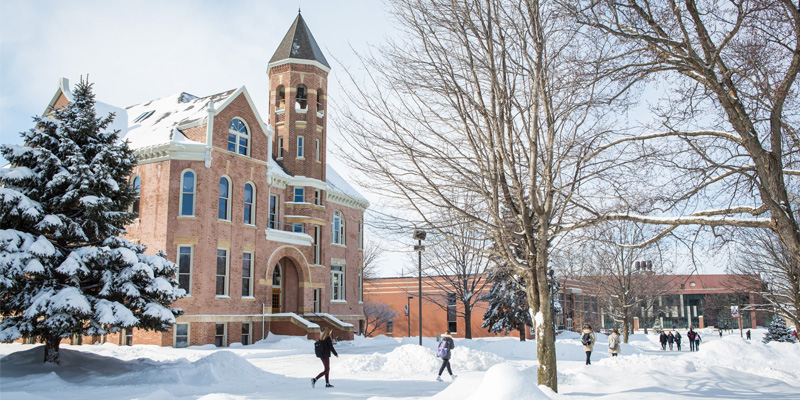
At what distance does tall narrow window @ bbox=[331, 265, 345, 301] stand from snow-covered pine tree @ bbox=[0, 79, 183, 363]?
69.2 feet

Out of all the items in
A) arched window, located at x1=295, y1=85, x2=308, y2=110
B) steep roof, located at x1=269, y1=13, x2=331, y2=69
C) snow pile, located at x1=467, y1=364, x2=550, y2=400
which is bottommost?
snow pile, located at x1=467, y1=364, x2=550, y2=400

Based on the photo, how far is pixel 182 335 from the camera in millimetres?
26078

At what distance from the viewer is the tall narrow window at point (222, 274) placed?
28.3 meters

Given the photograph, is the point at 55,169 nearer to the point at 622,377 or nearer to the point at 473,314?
the point at 622,377

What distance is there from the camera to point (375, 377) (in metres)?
16.7

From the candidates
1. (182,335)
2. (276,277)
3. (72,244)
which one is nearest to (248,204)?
(276,277)

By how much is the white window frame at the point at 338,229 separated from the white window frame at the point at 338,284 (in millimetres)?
1746

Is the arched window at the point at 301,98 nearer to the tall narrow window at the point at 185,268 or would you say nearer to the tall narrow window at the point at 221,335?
the tall narrow window at the point at 185,268

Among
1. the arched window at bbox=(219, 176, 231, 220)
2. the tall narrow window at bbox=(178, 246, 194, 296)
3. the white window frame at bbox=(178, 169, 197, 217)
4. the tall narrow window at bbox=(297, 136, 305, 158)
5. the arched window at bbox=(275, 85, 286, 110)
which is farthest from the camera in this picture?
the arched window at bbox=(275, 85, 286, 110)

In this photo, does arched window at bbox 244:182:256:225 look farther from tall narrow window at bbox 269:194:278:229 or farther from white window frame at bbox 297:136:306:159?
white window frame at bbox 297:136:306:159

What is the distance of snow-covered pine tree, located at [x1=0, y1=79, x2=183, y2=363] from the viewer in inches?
586

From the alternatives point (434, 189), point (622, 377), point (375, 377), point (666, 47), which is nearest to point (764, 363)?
point (622, 377)

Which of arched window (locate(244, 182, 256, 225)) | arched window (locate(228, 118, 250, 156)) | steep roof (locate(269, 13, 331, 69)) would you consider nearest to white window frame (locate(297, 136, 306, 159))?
steep roof (locate(269, 13, 331, 69))

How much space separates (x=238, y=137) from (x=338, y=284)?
13390 millimetres
